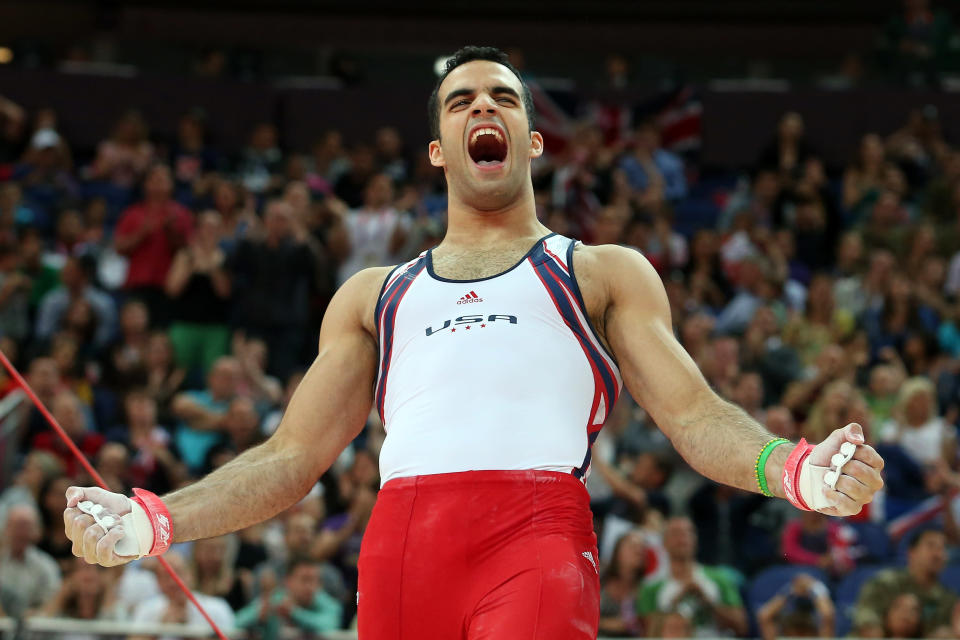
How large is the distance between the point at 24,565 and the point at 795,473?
24.1 feet

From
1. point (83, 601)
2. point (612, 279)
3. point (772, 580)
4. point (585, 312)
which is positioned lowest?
point (772, 580)

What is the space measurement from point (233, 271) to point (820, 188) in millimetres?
6467

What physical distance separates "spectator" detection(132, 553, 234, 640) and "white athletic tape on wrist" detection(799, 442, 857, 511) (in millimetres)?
6064

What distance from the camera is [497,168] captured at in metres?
4.82

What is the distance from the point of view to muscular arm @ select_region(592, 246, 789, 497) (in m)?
4.04

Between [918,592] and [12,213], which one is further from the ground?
[12,213]

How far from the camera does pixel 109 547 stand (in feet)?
12.7

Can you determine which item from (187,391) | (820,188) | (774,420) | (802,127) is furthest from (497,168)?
(802,127)

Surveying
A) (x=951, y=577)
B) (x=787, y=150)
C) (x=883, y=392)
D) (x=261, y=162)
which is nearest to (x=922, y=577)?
(x=951, y=577)

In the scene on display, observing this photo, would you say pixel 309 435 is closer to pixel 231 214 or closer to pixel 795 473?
pixel 795 473

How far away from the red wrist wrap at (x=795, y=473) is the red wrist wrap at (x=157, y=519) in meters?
1.86

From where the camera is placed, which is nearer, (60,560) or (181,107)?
(60,560)

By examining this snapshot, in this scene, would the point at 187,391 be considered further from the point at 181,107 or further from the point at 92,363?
the point at 181,107

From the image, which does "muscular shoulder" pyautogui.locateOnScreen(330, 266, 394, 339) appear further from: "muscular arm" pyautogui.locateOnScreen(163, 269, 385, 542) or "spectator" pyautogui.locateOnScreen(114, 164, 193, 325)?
"spectator" pyautogui.locateOnScreen(114, 164, 193, 325)
